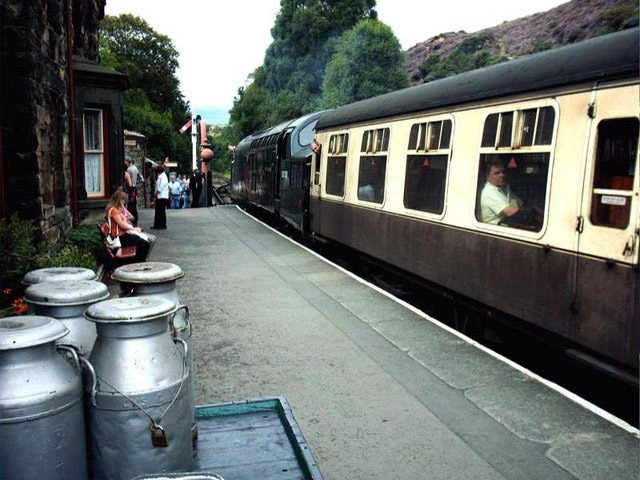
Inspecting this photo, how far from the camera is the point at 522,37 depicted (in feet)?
328

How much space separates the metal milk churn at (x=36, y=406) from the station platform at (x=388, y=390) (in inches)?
76.0

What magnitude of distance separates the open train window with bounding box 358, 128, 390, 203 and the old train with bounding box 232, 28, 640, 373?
0.12ft

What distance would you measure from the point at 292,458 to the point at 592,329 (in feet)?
10.1

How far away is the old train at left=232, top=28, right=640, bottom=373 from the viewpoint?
14.8 ft

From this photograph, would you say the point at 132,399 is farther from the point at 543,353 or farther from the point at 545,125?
the point at 543,353

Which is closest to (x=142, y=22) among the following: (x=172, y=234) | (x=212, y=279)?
(x=172, y=234)

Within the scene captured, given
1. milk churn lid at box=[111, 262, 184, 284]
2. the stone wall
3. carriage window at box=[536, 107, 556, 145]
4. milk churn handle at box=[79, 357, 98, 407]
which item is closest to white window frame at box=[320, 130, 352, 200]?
the stone wall

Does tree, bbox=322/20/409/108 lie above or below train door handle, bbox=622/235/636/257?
above

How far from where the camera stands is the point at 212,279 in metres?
9.77

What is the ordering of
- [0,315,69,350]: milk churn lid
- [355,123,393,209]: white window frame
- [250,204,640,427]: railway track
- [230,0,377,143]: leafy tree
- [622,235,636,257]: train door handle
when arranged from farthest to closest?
[230,0,377,143]: leafy tree < [355,123,393,209]: white window frame < [250,204,640,427]: railway track < [622,235,636,257]: train door handle < [0,315,69,350]: milk churn lid

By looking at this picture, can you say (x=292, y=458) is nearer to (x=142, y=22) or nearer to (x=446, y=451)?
(x=446, y=451)

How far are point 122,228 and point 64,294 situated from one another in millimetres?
5969

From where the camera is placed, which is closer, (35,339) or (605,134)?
(35,339)

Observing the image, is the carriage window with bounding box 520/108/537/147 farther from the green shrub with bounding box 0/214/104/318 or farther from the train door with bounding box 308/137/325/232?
the train door with bounding box 308/137/325/232
